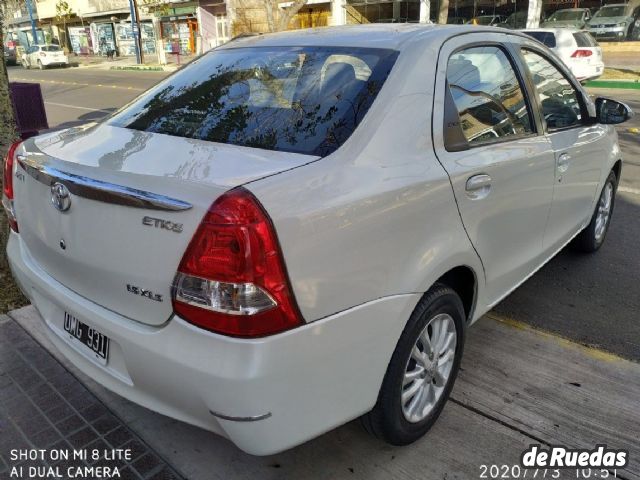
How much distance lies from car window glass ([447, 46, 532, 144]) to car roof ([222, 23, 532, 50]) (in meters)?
0.13

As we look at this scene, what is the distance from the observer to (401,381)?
86.9 inches

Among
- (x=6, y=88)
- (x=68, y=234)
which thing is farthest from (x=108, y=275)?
(x=6, y=88)

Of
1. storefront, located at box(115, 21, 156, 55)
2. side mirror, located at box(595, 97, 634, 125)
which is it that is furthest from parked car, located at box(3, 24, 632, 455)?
storefront, located at box(115, 21, 156, 55)

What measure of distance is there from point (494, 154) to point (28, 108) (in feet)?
23.6

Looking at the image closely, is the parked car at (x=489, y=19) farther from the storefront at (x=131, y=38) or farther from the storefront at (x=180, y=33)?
the storefront at (x=131, y=38)

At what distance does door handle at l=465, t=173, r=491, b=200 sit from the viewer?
7.84ft

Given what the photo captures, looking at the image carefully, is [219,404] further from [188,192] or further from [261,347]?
[188,192]

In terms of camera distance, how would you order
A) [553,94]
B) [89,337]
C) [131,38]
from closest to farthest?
[89,337] < [553,94] < [131,38]

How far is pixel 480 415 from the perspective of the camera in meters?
2.66

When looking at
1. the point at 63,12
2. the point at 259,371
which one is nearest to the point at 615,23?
the point at 259,371

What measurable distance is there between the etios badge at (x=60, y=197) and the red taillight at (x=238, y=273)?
0.62m

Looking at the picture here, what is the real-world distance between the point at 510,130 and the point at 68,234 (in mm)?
2147

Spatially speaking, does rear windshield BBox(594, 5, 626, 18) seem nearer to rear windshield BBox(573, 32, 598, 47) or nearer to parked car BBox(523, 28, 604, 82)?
rear windshield BBox(573, 32, 598, 47)

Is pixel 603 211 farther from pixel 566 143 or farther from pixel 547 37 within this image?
pixel 547 37
